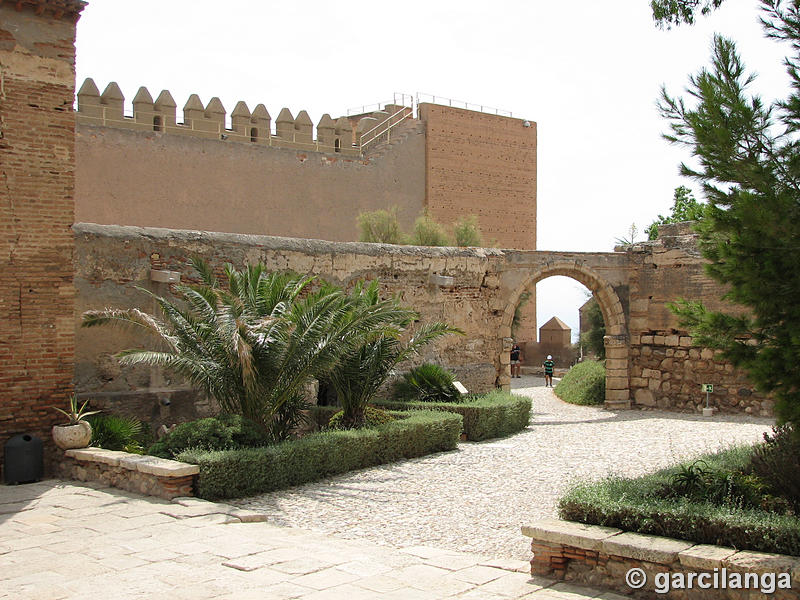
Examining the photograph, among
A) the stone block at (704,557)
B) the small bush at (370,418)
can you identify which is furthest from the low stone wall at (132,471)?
the stone block at (704,557)

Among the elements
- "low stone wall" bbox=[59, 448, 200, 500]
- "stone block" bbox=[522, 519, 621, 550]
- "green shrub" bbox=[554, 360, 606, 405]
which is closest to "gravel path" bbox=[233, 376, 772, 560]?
"low stone wall" bbox=[59, 448, 200, 500]

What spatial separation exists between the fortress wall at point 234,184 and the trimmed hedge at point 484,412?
56.2 feet

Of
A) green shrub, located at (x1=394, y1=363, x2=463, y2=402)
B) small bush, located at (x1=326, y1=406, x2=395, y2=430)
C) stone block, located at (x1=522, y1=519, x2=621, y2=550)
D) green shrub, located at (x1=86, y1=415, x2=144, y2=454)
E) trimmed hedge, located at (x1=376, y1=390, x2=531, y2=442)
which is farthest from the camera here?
green shrub, located at (x1=394, y1=363, x2=463, y2=402)

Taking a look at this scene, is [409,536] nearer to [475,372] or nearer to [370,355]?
[370,355]

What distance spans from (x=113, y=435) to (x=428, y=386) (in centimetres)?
565

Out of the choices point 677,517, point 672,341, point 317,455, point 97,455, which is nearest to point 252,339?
point 317,455

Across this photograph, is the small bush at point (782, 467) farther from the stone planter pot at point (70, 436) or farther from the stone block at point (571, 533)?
the stone planter pot at point (70, 436)

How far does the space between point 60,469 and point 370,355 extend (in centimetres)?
432

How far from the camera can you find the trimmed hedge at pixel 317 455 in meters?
7.98

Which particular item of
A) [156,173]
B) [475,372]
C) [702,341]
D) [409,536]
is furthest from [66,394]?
[156,173]

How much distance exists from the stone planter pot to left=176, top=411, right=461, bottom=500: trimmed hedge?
1492mm

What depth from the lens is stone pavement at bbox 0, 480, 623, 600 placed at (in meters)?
5.03

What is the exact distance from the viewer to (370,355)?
11266 millimetres

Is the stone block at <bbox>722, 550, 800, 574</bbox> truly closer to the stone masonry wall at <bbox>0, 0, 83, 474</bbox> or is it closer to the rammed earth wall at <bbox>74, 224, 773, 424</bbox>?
the rammed earth wall at <bbox>74, 224, 773, 424</bbox>
